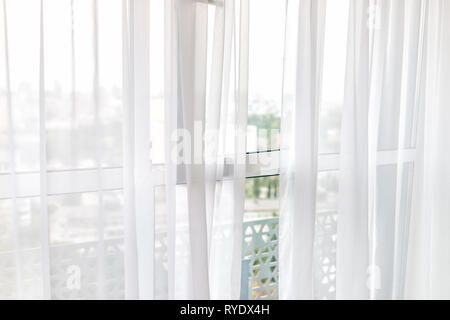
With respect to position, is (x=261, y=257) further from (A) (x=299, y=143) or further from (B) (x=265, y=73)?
(B) (x=265, y=73)

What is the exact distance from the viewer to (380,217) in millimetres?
1699

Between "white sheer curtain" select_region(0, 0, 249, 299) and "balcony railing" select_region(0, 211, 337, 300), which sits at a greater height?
"white sheer curtain" select_region(0, 0, 249, 299)

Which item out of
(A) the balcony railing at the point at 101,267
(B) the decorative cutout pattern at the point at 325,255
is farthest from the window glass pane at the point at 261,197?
(B) the decorative cutout pattern at the point at 325,255

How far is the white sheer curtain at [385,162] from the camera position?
151 cm

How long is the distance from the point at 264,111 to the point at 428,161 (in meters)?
0.83

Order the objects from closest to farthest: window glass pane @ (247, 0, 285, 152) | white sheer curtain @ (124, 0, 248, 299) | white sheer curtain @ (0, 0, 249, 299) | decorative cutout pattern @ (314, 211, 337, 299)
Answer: white sheer curtain @ (0, 0, 249, 299)
white sheer curtain @ (124, 0, 248, 299)
window glass pane @ (247, 0, 285, 152)
decorative cutout pattern @ (314, 211, 337, 299)

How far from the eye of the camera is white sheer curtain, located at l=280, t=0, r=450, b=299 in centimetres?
151

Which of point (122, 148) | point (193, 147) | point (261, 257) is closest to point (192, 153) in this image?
point (193, 147)

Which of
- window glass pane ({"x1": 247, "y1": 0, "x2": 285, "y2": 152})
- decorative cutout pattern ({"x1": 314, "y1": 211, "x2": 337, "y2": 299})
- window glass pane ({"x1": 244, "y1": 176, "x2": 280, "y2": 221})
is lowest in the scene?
decorative cutout pattern ({"x1": 314, "y1": 211, "x2": 337, "y2": 299})

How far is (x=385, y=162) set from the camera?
1.69m

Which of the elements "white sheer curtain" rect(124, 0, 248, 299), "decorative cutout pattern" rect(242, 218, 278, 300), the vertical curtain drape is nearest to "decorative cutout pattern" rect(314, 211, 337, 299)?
the vertical curtain drape

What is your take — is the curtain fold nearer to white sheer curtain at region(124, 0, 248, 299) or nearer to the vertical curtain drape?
the vertical curtain drape

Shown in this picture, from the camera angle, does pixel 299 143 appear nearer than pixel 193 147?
No
